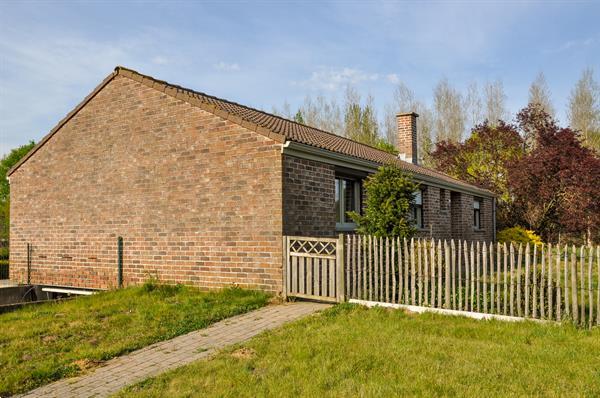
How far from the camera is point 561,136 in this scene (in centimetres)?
2380

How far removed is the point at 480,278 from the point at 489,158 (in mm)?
22346

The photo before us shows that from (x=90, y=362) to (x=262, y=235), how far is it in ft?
15.0

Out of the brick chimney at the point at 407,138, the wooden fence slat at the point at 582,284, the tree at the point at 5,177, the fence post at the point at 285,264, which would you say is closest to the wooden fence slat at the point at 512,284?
the wooden fence slat at the point at 582,284

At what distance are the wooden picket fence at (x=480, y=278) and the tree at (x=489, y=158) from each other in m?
19.6

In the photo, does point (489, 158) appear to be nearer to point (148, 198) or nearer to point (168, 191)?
point (168, 191)

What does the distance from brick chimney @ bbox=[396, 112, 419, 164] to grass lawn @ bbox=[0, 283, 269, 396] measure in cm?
1472

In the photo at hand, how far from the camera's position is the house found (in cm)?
1044

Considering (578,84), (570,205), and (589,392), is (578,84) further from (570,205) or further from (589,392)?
(589,392)

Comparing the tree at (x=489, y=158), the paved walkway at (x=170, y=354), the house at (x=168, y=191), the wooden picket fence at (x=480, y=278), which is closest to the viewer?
the paved walkway at (x=170, y=354)

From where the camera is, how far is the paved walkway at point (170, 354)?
5488 mm

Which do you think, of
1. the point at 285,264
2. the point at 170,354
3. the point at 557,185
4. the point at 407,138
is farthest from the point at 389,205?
the point at 557,185

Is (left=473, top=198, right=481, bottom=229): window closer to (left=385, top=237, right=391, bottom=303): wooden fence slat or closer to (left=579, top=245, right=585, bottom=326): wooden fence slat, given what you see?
(left=385, top=237, right=391, bottom=303): wooden fence slat

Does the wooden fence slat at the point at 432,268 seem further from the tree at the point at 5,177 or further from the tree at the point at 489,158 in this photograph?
the tree at the point at 5,177

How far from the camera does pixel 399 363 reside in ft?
18.9
